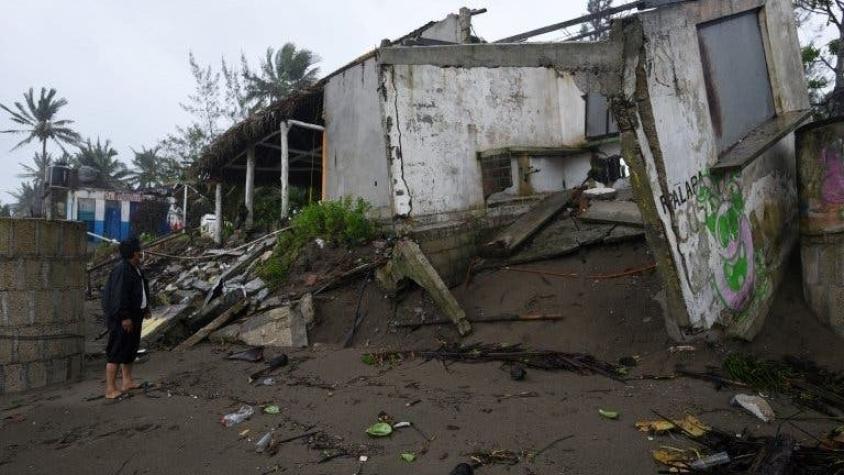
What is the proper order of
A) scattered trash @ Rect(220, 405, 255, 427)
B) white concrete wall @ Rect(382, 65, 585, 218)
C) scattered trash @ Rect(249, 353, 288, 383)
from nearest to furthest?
scattered trash @ Rect(220, 405, 255, 427)
scattered trash @ Rect(249, 353, 288, 383)
white concrete wall @ Rect(382, 65, 585, 218)

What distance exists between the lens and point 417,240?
257 inches

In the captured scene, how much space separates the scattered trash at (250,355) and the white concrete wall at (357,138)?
3.86 m

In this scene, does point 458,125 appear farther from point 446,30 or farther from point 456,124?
point 446,30

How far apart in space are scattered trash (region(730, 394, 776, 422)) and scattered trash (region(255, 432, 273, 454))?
3208 millimetres

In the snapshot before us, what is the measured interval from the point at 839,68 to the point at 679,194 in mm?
10701

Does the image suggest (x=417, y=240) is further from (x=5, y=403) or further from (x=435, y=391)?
(x=5, y=403)

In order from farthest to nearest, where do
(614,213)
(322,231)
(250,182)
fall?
(250,182), (322,231), (614,213)

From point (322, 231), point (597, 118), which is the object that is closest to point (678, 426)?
point (322, 231)

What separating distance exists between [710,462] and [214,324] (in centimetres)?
587

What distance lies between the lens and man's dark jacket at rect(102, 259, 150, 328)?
15.5ft

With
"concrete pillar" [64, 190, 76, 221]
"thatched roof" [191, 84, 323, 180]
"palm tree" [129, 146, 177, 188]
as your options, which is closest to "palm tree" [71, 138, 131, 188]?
"palm tree" [129, 146, 177, 188]

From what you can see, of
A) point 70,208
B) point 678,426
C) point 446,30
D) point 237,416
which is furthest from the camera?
point 70,208

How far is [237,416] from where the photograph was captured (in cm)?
393

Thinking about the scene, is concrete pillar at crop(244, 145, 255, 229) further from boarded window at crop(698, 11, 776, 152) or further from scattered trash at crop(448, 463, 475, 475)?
scattered trash at crop(448, 463, 475, 475)
